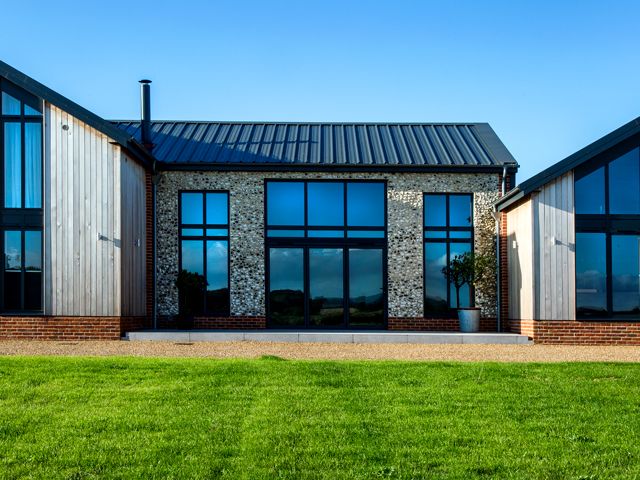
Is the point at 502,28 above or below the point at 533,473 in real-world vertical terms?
above

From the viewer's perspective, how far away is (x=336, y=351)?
13711 mm

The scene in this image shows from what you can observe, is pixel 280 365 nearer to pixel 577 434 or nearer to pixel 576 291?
pixel 577 434

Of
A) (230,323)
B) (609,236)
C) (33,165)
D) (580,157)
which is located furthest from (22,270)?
(609,236)

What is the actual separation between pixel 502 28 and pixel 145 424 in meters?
8.03

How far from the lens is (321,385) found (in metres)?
8.96

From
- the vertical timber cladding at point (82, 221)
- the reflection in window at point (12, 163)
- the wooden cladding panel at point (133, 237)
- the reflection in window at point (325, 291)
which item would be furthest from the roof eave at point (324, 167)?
the reflection in window at point (12, 163)

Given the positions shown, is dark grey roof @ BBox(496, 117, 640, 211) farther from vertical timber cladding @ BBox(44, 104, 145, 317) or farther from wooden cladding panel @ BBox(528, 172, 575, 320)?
vertical timber cladding @ BBox(44, 104, 145, 317)

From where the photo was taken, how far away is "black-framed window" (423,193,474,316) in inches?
723

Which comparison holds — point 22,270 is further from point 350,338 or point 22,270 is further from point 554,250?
point 554,250

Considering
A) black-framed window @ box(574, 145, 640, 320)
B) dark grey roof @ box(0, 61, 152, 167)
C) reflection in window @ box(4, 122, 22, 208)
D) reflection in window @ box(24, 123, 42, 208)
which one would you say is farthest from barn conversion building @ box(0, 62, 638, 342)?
reflection in window @ box(4, 122, 22, 208)

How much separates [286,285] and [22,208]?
6041 millimetres

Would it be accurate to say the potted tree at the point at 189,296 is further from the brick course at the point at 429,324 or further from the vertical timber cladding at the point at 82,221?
the brick course at the point at 429,324

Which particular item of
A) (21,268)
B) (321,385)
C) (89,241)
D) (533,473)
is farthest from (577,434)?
(21,268)

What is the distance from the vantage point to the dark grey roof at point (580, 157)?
52.1 ft
